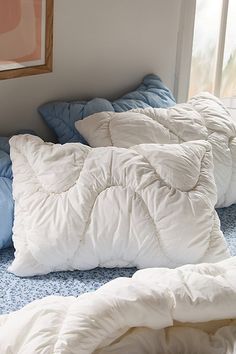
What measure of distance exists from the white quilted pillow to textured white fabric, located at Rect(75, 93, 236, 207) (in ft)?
0.58

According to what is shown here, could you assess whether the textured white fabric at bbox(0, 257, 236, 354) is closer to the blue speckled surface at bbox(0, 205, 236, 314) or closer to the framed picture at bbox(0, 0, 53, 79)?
the blue speckled surface at bbox(0, 205, 236, 314)

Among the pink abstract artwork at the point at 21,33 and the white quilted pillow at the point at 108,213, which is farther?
the pink abstract artwork at the point at 21,33

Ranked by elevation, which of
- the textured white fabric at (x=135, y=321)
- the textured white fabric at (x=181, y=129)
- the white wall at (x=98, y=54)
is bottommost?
the textured white fabric at (x=135, y=321)

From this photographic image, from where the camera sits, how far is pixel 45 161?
64.1 inches

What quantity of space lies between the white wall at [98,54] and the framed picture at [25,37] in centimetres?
4

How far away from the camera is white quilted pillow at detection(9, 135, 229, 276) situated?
60.6 inches

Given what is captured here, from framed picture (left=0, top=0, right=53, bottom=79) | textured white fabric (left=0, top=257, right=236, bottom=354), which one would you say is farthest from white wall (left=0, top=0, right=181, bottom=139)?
textured white fabric (left=0, top=257, right=236, bottom=354)

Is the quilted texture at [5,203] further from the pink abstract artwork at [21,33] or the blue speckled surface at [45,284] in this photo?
the pink abstract artwork at [21,33]

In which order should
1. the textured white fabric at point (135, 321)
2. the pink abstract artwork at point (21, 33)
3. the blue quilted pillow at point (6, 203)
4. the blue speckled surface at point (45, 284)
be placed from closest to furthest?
1. the textured white fabric at point (135, 321)
2. the blue speckled surface at point (45, 284)
3. the blue quilted pillow at point (6, 203)
4. the pink abstract artwork at point (21, 33)

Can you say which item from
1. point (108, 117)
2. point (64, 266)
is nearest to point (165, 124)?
point (108, 117)

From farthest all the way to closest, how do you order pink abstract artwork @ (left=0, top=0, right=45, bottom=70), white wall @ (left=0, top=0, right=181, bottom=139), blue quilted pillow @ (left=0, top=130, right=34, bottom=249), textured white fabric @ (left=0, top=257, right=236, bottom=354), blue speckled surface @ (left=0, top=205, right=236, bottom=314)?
white wall @ (left=0, top=0, right=181, bottom=139) → pink abstract artwork @ (left=0, top=0, right=45, bottom=70) → blue quilted pillow @ (left=0, top=130, right=34, bottom=249) → blue speckled surface @ (left=0, top=205, right=236, bottom=314) → textured white fabric @ (left=0, top=257, right=236, bottom=354)

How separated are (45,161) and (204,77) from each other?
→ 111cm

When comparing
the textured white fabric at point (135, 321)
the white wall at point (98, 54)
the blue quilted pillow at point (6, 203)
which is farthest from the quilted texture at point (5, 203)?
the textured white fabric at point (135, 321)

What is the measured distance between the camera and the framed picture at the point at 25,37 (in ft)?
5.76
